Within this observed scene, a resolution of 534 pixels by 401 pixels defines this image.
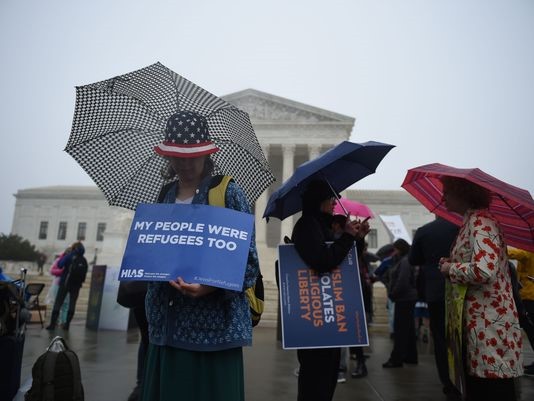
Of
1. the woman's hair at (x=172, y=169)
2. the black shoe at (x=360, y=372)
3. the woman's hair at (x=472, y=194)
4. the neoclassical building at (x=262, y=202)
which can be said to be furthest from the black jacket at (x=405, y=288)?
the neoclassical building at (x=262, y=202)

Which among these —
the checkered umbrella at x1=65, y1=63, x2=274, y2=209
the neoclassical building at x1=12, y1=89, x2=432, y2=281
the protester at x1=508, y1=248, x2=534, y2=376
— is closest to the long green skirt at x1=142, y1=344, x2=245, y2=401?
the checkered umbrella at x1=65, y1=63, x2=274, y2=209

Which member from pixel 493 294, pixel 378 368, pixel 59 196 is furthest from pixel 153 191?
pixel 59 196

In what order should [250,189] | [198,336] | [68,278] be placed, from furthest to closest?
[68,278] → [250,189] → [198,336]

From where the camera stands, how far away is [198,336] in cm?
196

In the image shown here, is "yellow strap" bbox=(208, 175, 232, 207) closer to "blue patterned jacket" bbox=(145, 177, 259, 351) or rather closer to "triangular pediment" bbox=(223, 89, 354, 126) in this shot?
"blue patterned jacket" bbox=(145, 177, 259, 351)

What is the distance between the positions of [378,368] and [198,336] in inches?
194

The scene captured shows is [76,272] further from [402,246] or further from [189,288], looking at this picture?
[189,288]

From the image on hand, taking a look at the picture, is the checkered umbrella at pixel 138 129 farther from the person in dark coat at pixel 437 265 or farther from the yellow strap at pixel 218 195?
the person in dark coat at pixel 437 265

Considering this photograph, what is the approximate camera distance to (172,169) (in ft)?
8.61

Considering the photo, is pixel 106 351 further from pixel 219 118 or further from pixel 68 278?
pixel 219 118

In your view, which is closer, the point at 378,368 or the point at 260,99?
the point at 378,368

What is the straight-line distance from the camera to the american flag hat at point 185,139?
2158 millimetres

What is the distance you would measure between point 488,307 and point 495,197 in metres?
0.92

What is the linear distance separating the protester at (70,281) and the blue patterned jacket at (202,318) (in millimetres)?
8316
